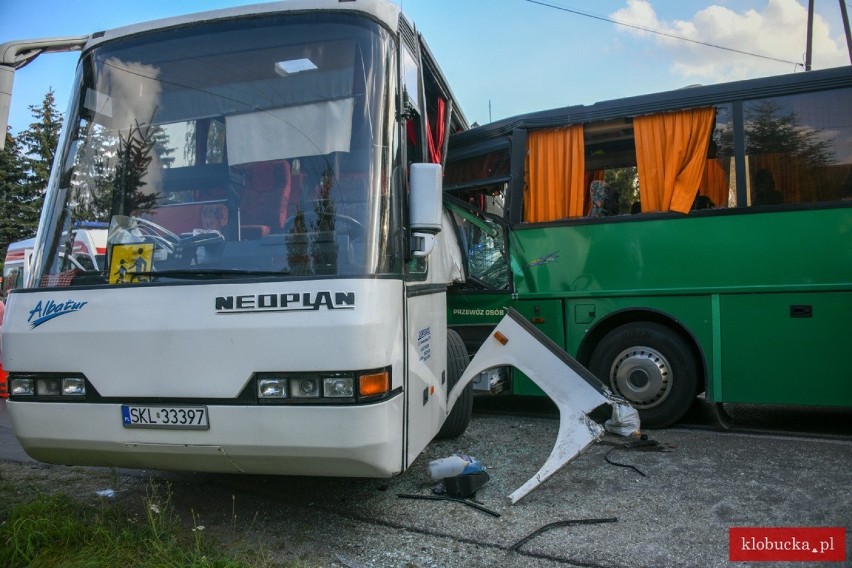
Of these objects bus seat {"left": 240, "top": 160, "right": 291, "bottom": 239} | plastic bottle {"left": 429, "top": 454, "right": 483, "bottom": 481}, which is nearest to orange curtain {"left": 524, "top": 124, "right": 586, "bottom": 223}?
plastic bottle {"left": 429, "top": 454, "right": 483, "bottom": 481}

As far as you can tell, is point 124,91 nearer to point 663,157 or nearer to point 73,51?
point 73,51

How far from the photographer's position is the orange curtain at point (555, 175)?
6508 mm

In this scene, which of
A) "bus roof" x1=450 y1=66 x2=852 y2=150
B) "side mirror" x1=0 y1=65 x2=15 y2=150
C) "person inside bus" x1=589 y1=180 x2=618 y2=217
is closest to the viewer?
"side mirror" x1=0 y1=65 x2=15 y2=150

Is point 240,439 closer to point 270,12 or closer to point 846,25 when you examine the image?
point 270,12

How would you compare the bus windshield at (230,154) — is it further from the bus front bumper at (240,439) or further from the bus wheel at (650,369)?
the bus wheel at (650,369)

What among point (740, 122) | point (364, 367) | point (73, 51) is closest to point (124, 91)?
point (73, 51)

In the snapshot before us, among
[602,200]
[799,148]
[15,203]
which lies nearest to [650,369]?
[602,200]

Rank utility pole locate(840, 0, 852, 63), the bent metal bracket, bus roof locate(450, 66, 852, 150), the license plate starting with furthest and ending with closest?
utility pole locate(840, 0, 852, 63) < bus roof locate(450, 66, 852, 150) < the bent metal bracket < the license plate

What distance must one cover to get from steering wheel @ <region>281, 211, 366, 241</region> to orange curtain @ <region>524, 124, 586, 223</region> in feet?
11.6

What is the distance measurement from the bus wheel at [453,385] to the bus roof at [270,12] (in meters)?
2.53

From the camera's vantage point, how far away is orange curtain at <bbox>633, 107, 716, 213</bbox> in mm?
6074

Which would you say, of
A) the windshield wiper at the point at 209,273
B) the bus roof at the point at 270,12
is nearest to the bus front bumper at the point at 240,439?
the windshield wiper at the point at 209,273

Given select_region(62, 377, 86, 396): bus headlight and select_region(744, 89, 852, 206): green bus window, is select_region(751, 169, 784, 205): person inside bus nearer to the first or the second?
select_region(744, 89, 852, 206): green bus window

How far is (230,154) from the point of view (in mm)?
3984
